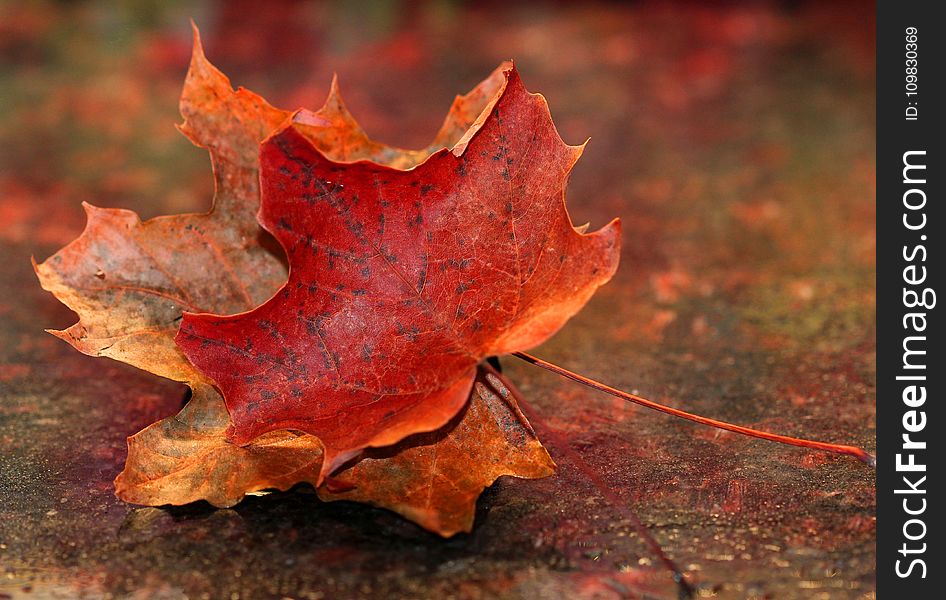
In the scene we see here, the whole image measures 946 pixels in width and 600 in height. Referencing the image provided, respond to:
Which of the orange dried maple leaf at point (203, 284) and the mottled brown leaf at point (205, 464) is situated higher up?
the orange dried maple leaf at point (203, 284)

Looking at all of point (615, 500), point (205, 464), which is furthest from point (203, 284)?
point (615, 500)

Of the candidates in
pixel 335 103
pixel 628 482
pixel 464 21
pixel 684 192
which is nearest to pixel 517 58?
pixel 464 21

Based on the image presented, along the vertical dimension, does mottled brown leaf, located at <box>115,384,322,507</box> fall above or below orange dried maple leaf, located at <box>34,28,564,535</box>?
below

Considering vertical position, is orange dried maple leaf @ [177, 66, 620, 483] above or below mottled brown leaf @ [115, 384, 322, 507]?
above

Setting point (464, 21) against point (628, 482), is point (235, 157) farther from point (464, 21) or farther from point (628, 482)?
point (464, 21)

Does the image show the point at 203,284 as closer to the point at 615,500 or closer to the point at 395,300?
the point at 395,300

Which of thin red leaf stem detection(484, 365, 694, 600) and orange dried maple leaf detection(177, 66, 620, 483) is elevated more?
orange dried maple leaf detection(177, 66, 620, 483)
